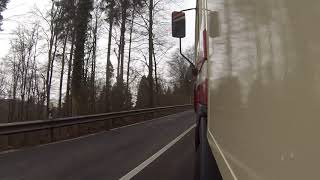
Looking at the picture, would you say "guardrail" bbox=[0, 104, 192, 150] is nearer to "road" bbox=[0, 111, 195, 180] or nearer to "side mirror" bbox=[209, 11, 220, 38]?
"road" bbox=[0, 111, 195, 180]

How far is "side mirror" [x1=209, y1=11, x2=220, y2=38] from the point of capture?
366cm

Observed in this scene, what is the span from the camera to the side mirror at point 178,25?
763 cm

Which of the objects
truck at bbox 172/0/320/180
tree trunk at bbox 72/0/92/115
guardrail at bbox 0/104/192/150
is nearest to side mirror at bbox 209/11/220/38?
truck at bbox 172/0/320/180

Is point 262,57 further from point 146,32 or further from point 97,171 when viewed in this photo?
point 146,32

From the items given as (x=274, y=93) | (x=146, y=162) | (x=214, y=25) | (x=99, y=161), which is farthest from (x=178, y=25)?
(x=274, y=93)

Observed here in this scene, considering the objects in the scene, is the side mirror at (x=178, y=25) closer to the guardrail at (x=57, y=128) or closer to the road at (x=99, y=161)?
the road at (x=99, y=161)

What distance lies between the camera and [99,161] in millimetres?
11289

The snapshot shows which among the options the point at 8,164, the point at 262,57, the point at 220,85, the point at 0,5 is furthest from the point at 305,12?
the point at 0,5

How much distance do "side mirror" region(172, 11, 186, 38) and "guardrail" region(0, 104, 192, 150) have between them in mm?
7185

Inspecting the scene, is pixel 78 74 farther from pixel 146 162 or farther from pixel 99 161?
pixel 146 162

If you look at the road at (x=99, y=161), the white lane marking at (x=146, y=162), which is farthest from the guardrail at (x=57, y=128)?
the white lane marking at (x=146, y=162)

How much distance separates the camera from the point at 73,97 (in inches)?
1115

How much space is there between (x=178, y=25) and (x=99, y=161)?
4.58m

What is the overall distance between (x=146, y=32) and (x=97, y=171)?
33.2 m
